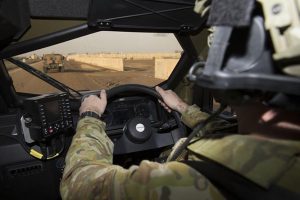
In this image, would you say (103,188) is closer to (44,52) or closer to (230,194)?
(230,194)

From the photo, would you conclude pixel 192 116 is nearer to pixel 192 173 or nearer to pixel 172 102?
pixel 172 102

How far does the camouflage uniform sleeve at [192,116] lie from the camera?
5.93ft

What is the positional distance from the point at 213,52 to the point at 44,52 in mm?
1332

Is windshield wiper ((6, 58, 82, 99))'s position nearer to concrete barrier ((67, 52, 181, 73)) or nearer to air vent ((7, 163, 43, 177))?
concrete barrier ((67, 52, 181, 73))

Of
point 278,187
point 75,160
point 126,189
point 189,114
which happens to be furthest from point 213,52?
point 189,114

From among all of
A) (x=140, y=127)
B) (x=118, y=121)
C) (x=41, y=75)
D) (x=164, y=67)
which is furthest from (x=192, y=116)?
(x=41, y=75)

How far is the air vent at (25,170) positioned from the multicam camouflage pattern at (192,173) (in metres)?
0.71

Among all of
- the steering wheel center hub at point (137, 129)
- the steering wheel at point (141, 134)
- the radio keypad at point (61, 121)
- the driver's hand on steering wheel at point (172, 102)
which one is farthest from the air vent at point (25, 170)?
the driver's hand on steering wheel at point (172, 102)

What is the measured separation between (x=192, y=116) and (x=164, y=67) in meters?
0.71

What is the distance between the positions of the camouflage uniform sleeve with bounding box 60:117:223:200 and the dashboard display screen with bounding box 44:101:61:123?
0.50 metres

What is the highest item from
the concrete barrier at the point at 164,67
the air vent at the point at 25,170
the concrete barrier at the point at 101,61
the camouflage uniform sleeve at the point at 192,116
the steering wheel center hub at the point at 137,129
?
the concrete barrier at the point at 101,61

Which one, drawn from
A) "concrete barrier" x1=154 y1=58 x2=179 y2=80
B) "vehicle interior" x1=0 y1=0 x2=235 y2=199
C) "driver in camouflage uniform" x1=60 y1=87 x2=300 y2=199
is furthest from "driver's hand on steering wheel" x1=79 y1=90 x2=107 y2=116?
"concrete barrier" x1=154 y1=58 x2=179 y2=80

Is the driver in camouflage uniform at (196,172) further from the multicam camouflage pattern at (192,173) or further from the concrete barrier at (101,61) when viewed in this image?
the concrete barrier at (101,61)

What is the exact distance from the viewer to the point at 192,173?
3.08 ft
